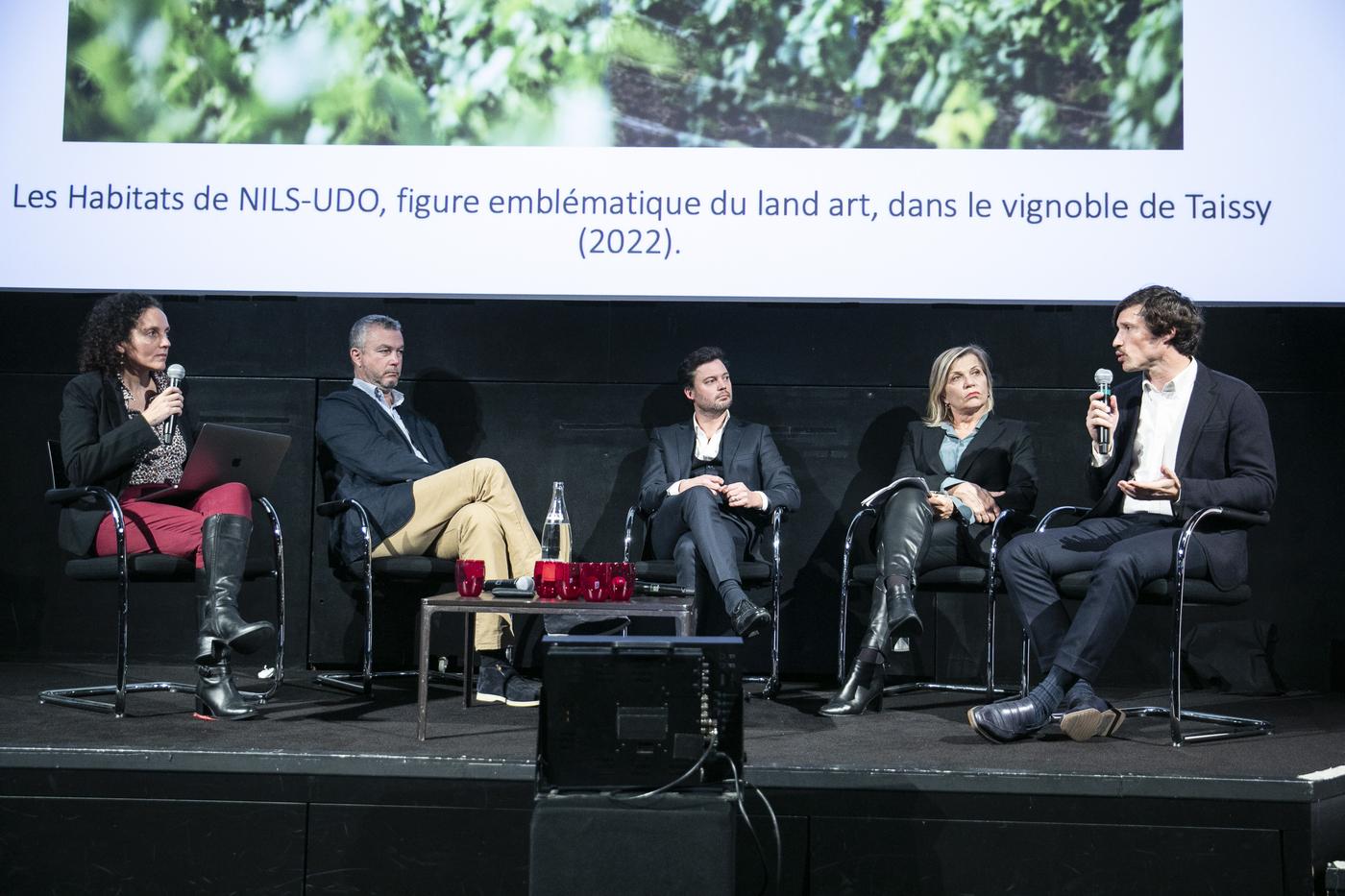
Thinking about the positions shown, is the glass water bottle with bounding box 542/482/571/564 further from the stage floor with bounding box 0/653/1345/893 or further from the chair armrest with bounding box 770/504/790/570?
the chair armrest with bounding box 770/504/790/570

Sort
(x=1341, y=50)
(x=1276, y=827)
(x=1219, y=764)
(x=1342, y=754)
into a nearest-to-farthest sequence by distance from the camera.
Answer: (x=1276, y=827)
(x=1219, y=764)
(x=1342, y=754)
(x=1341, y=50)

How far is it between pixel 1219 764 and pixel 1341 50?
2.68 metres

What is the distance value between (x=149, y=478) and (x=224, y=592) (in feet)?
1.89

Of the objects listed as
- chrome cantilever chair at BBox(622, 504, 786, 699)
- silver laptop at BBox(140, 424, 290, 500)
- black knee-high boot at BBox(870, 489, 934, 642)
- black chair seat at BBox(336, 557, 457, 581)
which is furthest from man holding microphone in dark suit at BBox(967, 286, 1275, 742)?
silver laptop at BBox(140, 424, 290, 500)

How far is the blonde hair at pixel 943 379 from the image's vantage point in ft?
13.3

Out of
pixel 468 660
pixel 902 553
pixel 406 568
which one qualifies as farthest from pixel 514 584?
pixel 902 553

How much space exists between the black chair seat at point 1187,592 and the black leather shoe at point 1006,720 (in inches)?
15.4

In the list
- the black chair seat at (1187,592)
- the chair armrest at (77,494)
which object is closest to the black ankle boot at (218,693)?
the chair armrest at (77,494)

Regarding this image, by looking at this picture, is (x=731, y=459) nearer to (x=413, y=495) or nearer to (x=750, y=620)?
(x=750, y=620)

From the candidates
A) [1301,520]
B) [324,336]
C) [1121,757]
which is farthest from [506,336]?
[1301,520]

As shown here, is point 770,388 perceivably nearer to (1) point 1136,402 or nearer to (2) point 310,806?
(1) point 1136,402

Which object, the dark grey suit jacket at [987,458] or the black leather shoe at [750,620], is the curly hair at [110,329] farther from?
the dark grey suit jacket at [987,458]

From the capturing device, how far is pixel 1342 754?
2.96 meters

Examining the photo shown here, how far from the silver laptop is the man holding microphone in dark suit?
2.03 metres
